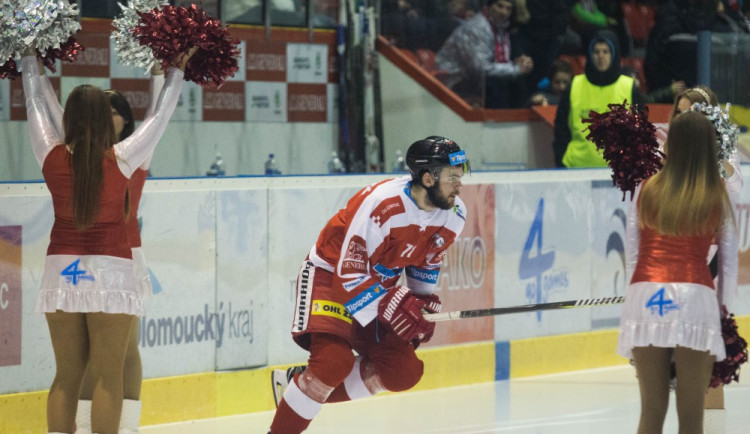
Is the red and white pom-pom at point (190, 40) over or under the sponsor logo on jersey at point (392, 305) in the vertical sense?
over

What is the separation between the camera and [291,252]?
20.8 ft

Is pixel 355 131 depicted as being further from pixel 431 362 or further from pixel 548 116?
pixel 431 362

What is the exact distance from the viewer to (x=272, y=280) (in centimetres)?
628

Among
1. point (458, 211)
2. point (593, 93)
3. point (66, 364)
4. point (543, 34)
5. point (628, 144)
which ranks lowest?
point (66, 364)

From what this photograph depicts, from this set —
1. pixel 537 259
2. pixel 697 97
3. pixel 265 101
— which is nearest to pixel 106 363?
pixel 697 97

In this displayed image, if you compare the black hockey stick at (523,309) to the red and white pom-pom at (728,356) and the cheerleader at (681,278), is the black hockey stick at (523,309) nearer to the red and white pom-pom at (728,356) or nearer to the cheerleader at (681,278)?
the red and white pom-pom at (728,356)

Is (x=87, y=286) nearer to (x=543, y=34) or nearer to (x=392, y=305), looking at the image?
(x=392, y=305)

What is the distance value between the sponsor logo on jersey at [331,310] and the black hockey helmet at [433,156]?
528mm

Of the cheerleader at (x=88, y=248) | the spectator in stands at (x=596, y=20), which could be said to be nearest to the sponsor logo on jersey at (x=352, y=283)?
the cheerleader at (x=88, y=248)

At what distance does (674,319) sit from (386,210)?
3.81 feet

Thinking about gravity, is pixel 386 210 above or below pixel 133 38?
below

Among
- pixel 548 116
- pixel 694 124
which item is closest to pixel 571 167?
pixel 548 116

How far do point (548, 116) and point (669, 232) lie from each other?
16.7ft

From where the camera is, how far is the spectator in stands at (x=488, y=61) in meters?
8.91
